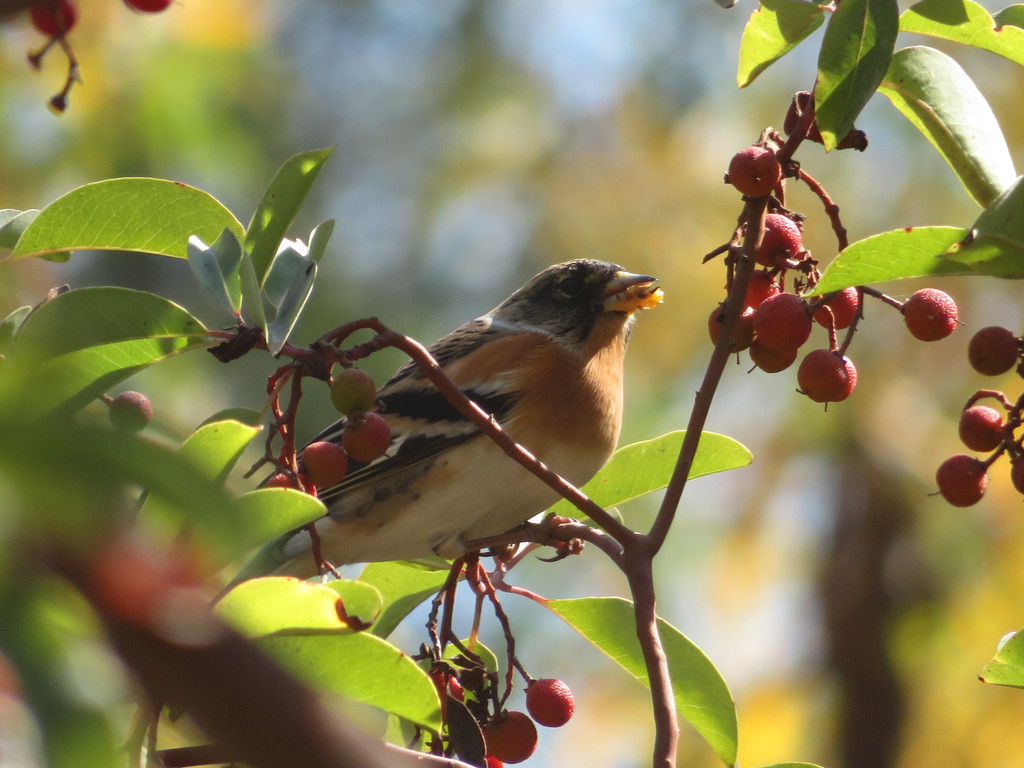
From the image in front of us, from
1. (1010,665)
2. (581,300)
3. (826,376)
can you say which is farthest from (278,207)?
(581,300)

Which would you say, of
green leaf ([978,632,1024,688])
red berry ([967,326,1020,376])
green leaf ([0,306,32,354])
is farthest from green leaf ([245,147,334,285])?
green leaf ([978,632,1024,688])

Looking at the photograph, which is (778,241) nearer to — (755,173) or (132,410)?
(755,173)

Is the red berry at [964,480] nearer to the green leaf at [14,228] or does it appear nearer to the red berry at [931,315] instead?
the red berry at [931,315]

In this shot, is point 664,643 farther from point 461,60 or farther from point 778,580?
point 461,60

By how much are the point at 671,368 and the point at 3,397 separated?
7.21 metres

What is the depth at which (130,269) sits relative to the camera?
9344 mm

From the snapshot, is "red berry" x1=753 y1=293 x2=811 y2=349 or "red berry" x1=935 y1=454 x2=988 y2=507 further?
"red berry" x1=935 y1=454 x2=988 y2=507

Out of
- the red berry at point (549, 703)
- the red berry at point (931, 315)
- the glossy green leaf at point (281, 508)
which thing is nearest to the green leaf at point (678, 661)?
the red berry at point (549, 703)

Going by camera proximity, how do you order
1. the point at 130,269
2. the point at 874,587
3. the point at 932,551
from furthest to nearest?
the point at 130,269 < the point at 874,587 < the point at 932,551

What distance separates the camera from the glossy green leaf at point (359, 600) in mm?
1450

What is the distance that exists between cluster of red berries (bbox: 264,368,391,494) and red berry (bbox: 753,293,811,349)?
590 mm

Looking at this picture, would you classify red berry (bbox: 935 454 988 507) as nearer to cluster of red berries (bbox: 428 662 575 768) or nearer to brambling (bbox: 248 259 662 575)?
cluster of red berries (bbox: 428 662 575 768)

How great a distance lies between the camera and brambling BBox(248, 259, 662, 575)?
287 cm

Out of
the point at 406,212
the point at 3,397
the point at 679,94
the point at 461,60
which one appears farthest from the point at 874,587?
the point at 3,397
